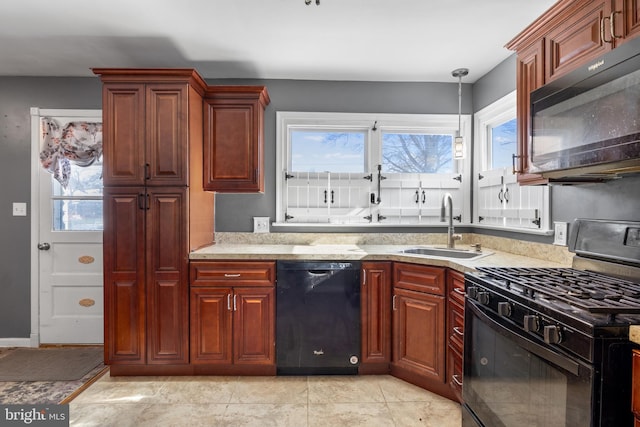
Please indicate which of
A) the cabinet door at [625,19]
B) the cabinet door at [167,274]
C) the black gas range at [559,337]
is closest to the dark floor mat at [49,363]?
the cabinet door at [167,274]

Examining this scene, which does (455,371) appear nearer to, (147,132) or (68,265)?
(147,132)

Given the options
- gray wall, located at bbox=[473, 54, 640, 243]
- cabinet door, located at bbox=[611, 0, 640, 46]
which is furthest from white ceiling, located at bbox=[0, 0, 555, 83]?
cabinet door, located at bbox=[611, 0, 640, 46]

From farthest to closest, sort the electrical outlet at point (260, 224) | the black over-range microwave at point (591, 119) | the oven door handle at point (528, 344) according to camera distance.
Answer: the electrical outlet at point (260, 224) < the black over-range microwave at point (591, 119) < the oven door handle at point (528, 344)

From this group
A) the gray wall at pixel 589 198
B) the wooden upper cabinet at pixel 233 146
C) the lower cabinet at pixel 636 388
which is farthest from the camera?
the wooden upper cabinet at pixel 233 146

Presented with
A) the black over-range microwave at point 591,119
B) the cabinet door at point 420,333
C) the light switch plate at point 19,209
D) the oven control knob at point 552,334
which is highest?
the black over-range microwave at point 591,119

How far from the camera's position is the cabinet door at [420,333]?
226 centimetres

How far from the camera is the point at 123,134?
249 cm

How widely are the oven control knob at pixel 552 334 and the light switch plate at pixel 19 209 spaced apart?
3.84 m

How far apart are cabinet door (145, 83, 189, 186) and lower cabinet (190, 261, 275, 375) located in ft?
2.16

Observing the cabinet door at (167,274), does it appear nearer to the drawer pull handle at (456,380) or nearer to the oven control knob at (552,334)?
the drawer pull handle at (456,380)

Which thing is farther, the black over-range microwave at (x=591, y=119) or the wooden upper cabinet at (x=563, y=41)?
the wooden upper cabinet at (x=563, y=41)

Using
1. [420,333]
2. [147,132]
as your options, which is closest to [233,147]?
[147,132]

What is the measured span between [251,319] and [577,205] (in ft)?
7.03

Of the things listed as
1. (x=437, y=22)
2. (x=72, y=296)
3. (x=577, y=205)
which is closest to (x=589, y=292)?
(x=577, y=205)
